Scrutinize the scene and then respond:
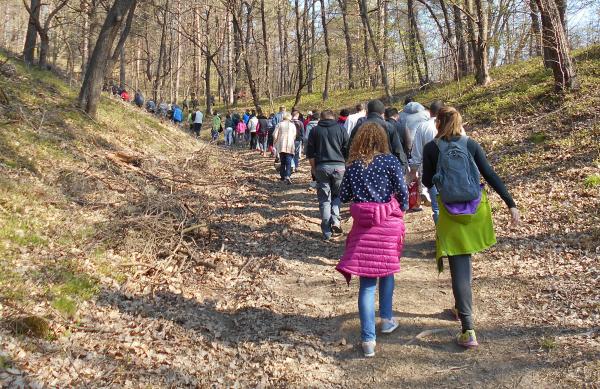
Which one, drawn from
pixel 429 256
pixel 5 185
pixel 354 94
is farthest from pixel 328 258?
pixel 354 94

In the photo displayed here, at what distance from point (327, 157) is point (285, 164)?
5.70m

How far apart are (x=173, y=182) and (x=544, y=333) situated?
28.4ft

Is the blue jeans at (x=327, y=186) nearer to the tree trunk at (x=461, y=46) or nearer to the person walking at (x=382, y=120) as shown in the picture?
the person walking at (x=382, y=120)

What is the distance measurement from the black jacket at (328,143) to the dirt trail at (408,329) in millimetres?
1470

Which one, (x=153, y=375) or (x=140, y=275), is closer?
(x=153, y=375)

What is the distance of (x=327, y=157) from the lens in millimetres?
8227

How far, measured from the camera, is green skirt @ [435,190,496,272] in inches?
176

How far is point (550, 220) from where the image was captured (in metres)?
8.08

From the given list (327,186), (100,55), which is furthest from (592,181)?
(100,55)

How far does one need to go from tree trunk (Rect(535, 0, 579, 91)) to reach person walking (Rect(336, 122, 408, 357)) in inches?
374

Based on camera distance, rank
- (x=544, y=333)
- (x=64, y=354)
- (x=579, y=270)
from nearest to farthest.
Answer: (x=64, y=354)
(x=544, y=333)
(x=579, y=270)

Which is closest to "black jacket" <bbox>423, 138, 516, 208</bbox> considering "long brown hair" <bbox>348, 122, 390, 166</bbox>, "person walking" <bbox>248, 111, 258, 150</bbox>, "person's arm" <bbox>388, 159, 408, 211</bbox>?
"person's arm" <bbox>388, 159, 408, 211</bbox>

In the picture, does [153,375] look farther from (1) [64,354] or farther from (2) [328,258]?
(2) [328,258]

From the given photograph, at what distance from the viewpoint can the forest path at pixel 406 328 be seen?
4355mm
